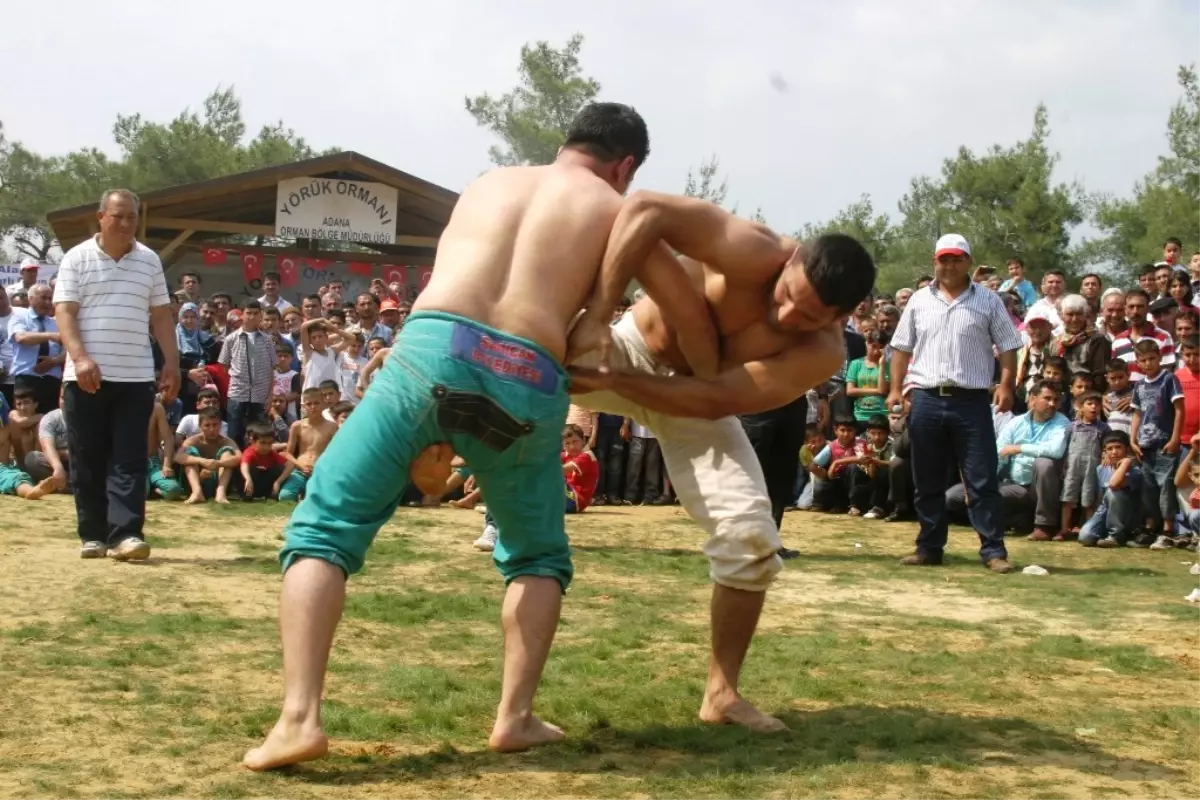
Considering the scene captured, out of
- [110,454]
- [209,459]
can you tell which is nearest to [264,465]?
[209,459]

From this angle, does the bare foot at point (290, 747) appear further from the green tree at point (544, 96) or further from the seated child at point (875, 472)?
the green tree at point (544, 96)

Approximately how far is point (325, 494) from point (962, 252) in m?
6.02

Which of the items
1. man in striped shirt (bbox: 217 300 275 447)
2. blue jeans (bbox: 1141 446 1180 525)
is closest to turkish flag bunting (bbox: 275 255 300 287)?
man in striped shirt (bbox: 217 300 275 447)

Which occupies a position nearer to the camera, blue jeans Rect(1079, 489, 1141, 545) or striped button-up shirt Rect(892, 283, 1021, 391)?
striped button-up shirt Rect(892, 283, 1021, 391)

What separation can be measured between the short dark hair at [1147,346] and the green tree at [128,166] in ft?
144

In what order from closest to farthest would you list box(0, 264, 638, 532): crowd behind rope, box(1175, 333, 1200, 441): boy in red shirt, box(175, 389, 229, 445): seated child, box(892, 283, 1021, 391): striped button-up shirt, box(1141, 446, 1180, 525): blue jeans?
box(892, 283, 1021, 391): striped button-up shirt → box(1175, 333, 1200, 441): boy in red shirt → box(1141, 446, 1180, 525): blue jeans → box(0, 264, 638, 532): crowd behind rope → box(175, 389, 229, 445): seated child

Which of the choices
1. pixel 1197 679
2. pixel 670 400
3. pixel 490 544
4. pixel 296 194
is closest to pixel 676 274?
pixel 670 400

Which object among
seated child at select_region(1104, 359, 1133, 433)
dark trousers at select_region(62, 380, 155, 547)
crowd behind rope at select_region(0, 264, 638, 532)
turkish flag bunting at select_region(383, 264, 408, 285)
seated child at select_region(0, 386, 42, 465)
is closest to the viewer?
dark trousers at select_region(62, 380, 155, 547)

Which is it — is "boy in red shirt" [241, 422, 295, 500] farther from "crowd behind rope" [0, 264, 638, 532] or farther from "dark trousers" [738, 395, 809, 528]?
"dark trousers" [738, 395, 809, 528]

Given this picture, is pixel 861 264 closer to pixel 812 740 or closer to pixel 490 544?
pixel 812 740

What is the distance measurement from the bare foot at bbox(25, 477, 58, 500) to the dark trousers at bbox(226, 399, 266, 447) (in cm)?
195

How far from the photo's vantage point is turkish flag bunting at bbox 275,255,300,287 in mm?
21438

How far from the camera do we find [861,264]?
4.17 m

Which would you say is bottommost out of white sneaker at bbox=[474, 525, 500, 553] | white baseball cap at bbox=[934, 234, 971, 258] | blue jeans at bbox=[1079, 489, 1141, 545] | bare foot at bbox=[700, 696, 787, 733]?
bare foot at bbox=[700, 696, 787, 733]
